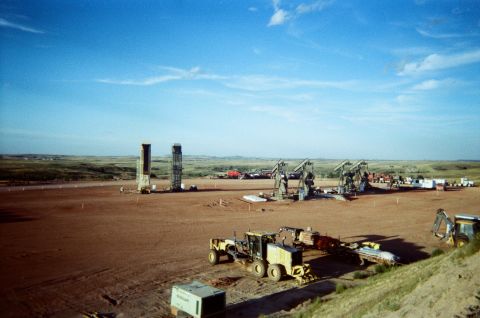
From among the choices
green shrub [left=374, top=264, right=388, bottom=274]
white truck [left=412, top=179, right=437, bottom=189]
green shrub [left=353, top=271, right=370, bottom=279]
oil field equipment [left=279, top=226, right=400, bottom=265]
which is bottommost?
green shrub [left=353, top=271, right=370, bottom=279]

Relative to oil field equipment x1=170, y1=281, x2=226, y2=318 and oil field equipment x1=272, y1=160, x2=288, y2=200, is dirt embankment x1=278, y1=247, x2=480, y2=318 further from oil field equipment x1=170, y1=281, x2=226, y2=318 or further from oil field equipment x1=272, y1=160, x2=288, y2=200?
oil field equipment x1=272, y1=160, x2=288, y2=200

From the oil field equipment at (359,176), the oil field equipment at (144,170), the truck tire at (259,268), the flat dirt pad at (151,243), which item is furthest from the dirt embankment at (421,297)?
the oil field equipment at (359,176)

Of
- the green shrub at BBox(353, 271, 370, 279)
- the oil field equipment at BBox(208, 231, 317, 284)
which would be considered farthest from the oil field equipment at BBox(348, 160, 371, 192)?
the oil field equipment at BBox(208, 231, 317, 284)

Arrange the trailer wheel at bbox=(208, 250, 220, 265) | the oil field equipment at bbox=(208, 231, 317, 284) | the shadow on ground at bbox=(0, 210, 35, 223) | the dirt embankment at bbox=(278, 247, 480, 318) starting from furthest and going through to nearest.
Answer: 1. the shadow on ground at bbox=(0, 210, 35, 223)
2. the trailer wheel at bbox=(208, 250, 220, 265)
3. the oil field equipment at bbox=(208, 231, 317, 284)
4. the dirt embankment at bbox=(278, 247, 480, 318)

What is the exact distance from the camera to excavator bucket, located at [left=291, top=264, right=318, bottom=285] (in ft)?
44.9

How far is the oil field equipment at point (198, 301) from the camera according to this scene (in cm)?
986

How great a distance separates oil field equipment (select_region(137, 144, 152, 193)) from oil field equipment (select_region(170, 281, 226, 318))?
112ft

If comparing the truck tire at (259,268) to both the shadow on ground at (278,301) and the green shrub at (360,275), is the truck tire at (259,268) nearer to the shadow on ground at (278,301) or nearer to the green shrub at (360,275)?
the shadow on ground at (278,301)

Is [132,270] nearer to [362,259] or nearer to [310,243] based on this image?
[310,243]

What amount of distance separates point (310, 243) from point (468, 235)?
8022mm

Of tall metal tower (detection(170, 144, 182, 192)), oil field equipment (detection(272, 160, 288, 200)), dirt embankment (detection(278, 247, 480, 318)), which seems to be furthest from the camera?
tall metal tower (detection(170, 144, 182, 192))

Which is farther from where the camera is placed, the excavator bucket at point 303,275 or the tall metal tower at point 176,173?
the tall metal tower at point 176,173

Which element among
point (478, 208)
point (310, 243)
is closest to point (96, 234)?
point (310, 243)

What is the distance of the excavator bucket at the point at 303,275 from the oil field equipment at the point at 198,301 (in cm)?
441
